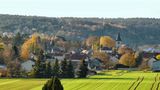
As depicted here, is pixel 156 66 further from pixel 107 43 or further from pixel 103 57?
pixel 107 43

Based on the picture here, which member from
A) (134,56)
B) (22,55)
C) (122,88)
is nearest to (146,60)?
(134,56)

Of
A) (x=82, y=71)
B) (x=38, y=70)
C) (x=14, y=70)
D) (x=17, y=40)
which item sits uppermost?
(x=38, y=70)

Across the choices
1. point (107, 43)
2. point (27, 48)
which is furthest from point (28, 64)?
point (107, 43)

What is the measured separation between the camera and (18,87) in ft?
216

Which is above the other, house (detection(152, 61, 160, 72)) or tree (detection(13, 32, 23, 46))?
tree (detection(13, 32, 23, 46))

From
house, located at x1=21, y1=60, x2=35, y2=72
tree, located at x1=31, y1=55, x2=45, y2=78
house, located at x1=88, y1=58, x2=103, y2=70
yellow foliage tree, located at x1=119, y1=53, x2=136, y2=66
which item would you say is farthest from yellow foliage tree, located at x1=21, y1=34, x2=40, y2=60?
tree, located at x1=31, y1=55, x2=45, y2=78

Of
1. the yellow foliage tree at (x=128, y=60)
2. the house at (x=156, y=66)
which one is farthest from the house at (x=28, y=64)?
the yellow foliage tree at (x=128, y=60)

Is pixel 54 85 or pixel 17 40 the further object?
pixel 17 40

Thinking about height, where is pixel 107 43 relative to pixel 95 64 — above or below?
below

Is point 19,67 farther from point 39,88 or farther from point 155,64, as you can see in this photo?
point 155,64

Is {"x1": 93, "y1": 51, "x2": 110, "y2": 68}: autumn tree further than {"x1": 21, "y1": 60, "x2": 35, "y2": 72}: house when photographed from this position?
Yes

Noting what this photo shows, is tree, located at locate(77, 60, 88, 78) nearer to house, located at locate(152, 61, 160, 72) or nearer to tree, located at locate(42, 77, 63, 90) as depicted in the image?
house, located at locate(152, 61, 160, 72)

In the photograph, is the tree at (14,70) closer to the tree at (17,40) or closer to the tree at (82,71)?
the tree at (82,71)

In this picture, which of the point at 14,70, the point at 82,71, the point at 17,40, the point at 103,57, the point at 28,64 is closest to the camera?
the point at 82,71
